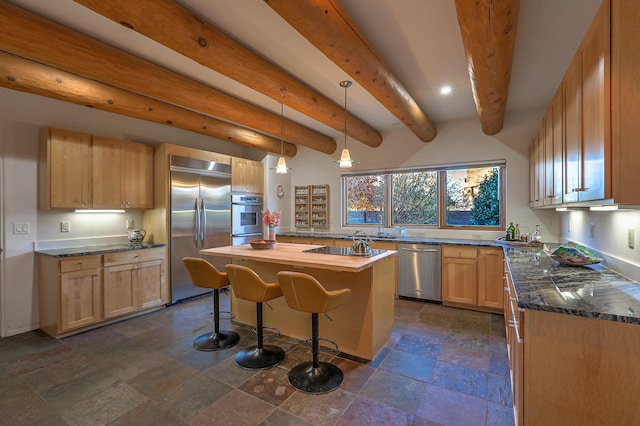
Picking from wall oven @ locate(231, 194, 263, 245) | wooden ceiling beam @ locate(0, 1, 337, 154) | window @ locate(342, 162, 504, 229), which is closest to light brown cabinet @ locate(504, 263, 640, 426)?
window @ locate(342, 162, 504, 229)

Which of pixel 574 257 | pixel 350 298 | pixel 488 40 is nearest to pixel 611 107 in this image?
pixel 488 40

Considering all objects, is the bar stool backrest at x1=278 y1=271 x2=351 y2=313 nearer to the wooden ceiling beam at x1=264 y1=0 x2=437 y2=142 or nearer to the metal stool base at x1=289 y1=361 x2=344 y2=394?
the metal stool base at x1=289 y1=361 x2=344 y2=394

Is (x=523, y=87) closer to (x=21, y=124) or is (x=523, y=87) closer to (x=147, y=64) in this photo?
(x=147, y=64)

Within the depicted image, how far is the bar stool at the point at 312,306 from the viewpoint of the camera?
214cm

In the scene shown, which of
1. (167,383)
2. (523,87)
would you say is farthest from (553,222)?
(167,383)

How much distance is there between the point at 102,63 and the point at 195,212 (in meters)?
2.29

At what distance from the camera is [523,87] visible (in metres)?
3.29

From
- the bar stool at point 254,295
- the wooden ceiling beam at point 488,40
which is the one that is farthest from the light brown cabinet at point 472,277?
the bar stool at point 254,295

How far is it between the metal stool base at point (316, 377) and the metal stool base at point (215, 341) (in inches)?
32.9

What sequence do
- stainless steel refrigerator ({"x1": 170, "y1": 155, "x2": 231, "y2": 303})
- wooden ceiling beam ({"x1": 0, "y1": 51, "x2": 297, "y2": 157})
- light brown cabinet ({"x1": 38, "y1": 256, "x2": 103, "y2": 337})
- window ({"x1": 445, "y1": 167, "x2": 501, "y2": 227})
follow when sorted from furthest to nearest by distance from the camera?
window ({"x1": 445, "y1": 167, "x2": 501, "y2": 227})
stainless steel refrigerator ({"x1": 170, "y1": 155, "x2": 231, "y2": 303})
light brown cabinet ({"x1": 38, "y1": 256, "x2": 103, "y2": 337})
wooden ceiling beam ({"x1": 0, "y1": 51, "x2": 297, "y2": 157})

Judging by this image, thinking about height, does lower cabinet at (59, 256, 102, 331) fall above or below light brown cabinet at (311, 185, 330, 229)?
below

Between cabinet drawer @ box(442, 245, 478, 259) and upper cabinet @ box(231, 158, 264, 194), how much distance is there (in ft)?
10.9

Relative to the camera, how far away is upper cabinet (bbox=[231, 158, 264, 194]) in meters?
4.97

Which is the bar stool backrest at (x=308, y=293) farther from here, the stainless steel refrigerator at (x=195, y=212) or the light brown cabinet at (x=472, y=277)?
the stainless steel refrigerator at (x=195, y=212)
